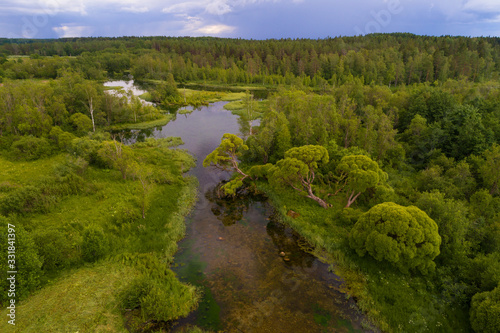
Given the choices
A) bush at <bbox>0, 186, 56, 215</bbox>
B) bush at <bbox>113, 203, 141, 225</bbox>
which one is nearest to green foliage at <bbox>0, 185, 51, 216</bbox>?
bush at <bbox>0, 186, 56, 215</bbox>

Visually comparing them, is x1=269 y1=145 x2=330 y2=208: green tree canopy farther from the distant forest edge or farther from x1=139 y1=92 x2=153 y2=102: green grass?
the distant forest edge

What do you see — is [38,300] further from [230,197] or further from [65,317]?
[230,197]

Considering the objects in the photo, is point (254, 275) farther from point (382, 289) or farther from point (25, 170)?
point (25, 170)

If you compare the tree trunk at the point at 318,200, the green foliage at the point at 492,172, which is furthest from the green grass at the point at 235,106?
the green foliage at the point at 492,172

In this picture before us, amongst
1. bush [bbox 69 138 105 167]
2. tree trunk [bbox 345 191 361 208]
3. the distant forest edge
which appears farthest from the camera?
the distant forest edge

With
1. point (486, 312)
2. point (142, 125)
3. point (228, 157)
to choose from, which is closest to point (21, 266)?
point (228, 157)

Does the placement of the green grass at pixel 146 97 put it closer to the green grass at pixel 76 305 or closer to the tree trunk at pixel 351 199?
the green grass at pixel 76 305
